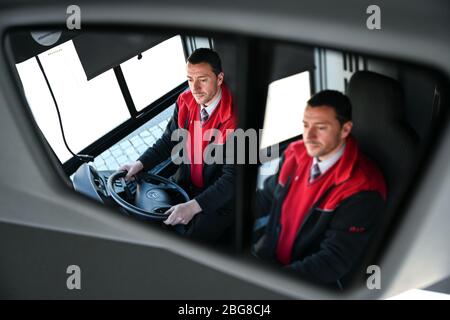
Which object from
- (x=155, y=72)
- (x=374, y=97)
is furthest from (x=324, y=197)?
(x=155, y=72)

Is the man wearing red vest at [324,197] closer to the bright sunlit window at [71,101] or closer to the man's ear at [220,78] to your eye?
the man's ear at [220,78]

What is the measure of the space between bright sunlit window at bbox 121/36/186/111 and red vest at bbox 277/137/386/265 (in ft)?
1.23

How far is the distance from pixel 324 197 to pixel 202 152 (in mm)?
354

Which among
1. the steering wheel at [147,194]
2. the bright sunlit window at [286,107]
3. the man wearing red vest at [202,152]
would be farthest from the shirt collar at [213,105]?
the steering wheel at [147,194]

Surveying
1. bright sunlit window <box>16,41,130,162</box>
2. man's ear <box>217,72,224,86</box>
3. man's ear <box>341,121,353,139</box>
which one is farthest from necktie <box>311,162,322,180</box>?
bright sunlit window <box>16,41,130,162</box>

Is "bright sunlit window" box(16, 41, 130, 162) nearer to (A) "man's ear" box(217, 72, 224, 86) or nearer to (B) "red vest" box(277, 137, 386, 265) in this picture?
(A) "man's ear" box(217, 72, 224, 86)

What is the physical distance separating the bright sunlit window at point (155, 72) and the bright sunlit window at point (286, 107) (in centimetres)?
27

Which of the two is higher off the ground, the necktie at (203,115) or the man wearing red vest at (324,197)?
the necktie at (203,115)

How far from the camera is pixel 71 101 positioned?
5.56 feet

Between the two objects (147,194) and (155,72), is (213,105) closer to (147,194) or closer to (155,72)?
(155,72)

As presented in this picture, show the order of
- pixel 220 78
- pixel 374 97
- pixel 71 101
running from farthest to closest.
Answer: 1. pixel 71 101
2. pixel 220 78
3. pixel 374 97

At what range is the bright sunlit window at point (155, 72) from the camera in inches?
58.1

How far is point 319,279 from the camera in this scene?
1.46 meters
